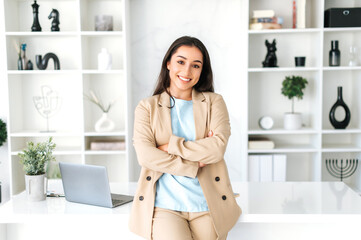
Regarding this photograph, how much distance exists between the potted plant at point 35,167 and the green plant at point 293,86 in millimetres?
2512

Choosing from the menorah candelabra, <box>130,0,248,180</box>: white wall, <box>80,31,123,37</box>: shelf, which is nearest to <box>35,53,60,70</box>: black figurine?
<box>80,31,123,37</box>: shelf

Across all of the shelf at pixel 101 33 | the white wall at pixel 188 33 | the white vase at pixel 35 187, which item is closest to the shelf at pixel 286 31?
the white wall at pixel 188 33

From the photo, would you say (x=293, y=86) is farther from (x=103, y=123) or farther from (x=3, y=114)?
(x=3, y=114)

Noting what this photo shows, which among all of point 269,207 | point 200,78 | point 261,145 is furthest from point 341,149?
point 200,78

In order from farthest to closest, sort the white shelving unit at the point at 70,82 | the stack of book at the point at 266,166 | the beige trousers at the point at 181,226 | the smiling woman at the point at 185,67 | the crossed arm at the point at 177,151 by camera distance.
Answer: the stack of book at the point at 266,166 < the white shelving unit at the point at 70,82 < the smiling woman at the point at 185,67 < the crossed arm at the point at 177,151 < the beige trousers at the point at 181,226

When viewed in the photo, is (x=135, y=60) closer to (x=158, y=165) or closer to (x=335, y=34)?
(x=335, y=34)

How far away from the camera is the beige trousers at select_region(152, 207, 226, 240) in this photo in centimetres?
183

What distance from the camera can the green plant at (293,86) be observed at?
156 inches

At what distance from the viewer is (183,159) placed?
6.47 feet

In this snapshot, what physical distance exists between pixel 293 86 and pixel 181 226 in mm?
2501

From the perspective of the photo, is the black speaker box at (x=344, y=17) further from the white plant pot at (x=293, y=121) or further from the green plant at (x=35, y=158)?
the green plant at (x=35, y=158)

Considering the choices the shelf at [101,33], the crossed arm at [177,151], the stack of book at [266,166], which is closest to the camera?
the crossed arm at [177,151]

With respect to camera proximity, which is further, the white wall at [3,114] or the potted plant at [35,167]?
the white wall at [3,114]

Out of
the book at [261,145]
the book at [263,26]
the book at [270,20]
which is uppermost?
the book at [270,20]
